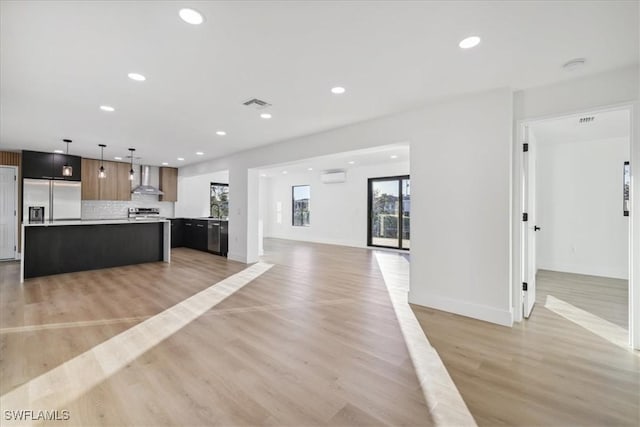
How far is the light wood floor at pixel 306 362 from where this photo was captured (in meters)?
1.76

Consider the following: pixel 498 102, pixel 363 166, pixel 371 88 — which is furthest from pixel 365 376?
pixel 363 166

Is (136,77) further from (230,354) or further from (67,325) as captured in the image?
(230,354)

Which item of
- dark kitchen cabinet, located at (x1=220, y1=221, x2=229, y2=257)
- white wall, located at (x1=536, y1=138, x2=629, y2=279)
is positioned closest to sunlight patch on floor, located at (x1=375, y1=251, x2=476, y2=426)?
white wall, located at (x1=536, y1=138, x2=629, y2=279)

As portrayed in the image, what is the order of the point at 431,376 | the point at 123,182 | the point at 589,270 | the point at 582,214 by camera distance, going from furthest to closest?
the point at 123,182 → the point at 582,214 → the point at 589,270 → the point at 431,376

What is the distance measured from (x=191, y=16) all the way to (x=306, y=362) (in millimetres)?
2740

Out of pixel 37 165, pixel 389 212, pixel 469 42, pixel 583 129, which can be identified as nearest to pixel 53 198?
pixel 37 165

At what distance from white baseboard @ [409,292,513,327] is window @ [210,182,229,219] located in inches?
319

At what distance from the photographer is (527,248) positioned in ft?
11.0

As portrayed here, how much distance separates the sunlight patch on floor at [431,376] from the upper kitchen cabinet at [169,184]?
7960 millimetres

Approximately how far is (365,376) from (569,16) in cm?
296

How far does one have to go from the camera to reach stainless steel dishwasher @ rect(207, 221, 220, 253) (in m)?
7.63

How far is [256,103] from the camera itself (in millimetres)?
3590

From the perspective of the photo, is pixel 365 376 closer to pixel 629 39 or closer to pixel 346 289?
pixel 346 289

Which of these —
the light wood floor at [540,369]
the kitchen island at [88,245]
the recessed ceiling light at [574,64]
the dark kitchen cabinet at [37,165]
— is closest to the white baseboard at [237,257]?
the kitchen island at [88,245]
